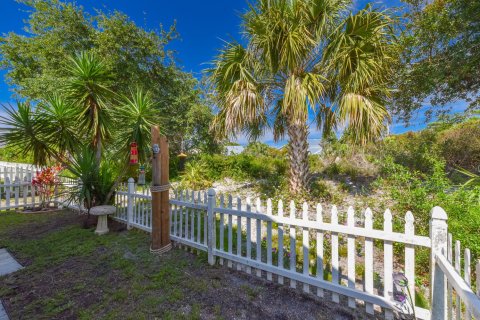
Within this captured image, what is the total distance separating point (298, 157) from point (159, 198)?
336cm

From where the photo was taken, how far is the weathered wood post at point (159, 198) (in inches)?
136

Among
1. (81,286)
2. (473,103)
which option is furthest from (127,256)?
(473,103)

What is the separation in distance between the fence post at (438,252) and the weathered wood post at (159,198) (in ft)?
10.9

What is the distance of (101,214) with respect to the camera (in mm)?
4172

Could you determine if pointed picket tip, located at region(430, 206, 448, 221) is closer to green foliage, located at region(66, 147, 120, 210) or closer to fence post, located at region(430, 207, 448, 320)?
fence post, located at region(430, 207, 448, 320)

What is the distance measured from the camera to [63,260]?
323 centimetres

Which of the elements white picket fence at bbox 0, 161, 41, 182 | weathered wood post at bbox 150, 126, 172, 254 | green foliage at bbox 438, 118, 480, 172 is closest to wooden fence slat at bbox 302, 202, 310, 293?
weathered wood post at bbox 150, 126, 172, 254

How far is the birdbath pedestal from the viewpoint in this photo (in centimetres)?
415

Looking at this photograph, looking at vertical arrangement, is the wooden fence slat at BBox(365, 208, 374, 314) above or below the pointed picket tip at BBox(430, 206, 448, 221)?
below

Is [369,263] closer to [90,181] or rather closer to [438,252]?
[438,252]

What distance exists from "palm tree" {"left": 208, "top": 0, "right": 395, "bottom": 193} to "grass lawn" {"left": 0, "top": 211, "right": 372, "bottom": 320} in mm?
3031

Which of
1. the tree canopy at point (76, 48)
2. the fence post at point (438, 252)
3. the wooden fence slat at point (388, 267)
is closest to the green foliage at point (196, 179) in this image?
the tree canopy at point (76, 48)

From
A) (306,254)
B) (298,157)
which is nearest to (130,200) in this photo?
(306,254)

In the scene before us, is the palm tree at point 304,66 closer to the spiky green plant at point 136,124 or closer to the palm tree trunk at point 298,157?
the palm tree trunk at point 298,157
